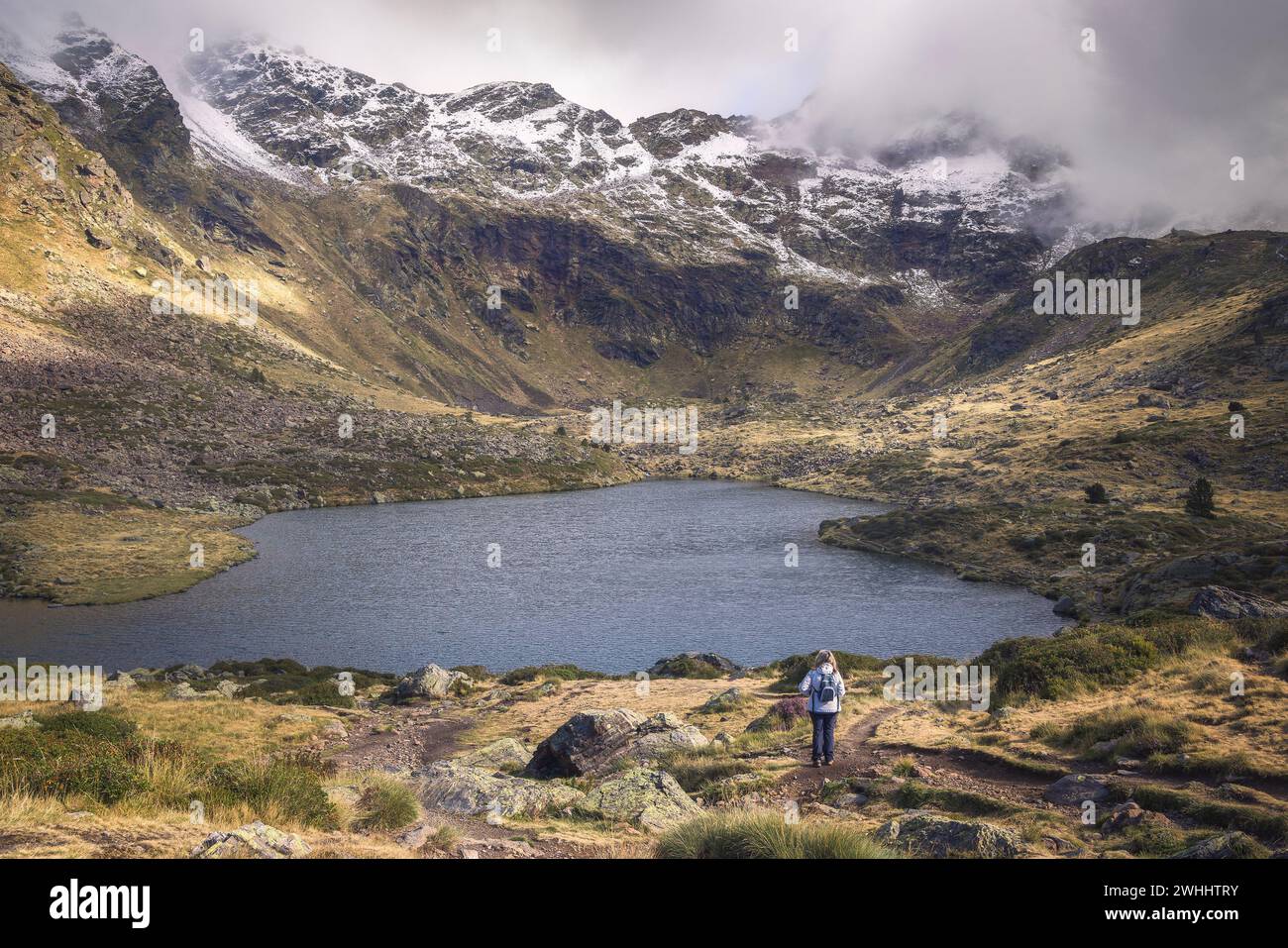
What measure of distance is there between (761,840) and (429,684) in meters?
32.8

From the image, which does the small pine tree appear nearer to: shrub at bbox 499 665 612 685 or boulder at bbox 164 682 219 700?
shrub at bbox 499 665 612 685

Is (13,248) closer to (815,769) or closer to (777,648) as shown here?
(777,648)

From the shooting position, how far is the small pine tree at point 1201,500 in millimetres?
77375

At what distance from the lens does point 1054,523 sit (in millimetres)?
81938

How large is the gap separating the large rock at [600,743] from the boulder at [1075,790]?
10.7 metres

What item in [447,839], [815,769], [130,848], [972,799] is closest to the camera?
[130,848]

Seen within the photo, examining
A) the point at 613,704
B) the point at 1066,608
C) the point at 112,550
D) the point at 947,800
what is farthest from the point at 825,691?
the point at 112,550

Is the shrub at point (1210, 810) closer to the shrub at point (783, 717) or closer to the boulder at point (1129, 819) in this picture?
the boulder at point (1129, 819)

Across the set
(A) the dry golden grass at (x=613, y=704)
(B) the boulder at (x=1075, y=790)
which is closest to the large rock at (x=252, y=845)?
(B) the boulder at (x=1075, y=790)

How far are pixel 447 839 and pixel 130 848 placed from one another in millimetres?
5036

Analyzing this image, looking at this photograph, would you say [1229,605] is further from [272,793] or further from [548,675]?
[272,793]

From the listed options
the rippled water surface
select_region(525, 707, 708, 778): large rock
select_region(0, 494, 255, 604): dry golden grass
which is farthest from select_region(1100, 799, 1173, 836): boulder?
select_region(0, 494, 255, 604): dry golden grass

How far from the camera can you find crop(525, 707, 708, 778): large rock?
2366 cm
